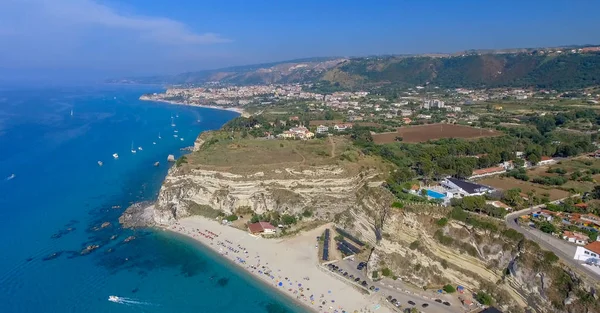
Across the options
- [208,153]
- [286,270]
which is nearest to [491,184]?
[286,270]

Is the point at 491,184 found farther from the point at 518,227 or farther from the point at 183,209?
the point at 183,209

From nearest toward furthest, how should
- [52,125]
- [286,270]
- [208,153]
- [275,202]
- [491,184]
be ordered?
[286,270], [491,184], [275,202], [208,153], [52,125]

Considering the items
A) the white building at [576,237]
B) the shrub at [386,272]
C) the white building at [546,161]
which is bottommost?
the shrub at [386,272]

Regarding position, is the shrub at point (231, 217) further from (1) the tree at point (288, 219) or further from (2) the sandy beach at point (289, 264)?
(1) the tree at point (288, 219)

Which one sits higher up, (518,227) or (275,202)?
(518,227)

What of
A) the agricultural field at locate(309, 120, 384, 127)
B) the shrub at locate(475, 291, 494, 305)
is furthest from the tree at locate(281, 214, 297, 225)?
the agricultural field at locate(309, 120, 384, 127)

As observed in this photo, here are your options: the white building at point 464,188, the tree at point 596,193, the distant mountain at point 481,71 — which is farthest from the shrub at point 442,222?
the distant mountain at point 481,71

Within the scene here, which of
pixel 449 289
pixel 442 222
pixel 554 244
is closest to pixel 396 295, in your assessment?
pixel 449 289

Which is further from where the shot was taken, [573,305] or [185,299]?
[185,299]

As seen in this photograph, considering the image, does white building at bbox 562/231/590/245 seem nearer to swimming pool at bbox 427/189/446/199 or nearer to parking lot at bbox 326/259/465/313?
parking lot at bbox 326/259/465/313
